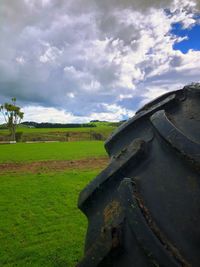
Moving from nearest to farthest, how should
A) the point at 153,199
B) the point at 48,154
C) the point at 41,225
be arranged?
the point at 153,199 < the point at 41,225 < the point at 48,154

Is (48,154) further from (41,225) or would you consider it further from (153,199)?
(153,199)

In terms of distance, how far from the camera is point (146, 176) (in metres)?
1.46

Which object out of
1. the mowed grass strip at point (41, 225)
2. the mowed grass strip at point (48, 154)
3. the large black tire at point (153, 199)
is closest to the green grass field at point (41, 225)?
the mowed grass strip at point (41, 225)

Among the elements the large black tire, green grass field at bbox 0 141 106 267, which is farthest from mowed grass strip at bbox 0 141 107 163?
the large black tire

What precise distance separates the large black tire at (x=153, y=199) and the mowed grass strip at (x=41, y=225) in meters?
4.80

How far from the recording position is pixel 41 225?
8062mm

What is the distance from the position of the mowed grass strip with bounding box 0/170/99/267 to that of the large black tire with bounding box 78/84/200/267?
480cm

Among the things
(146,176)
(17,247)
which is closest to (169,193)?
(146,176)

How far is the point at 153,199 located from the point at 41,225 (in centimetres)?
723

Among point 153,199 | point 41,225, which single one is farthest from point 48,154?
point 153,199

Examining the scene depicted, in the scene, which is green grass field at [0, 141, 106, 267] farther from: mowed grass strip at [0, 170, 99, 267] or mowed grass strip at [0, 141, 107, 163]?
mowed grass strip at [0, 141, 107, 163]

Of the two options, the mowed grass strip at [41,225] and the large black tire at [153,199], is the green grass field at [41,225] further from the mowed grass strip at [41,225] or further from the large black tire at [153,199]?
the large black tire at [153,199]

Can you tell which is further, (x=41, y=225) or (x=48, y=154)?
(x=48, y=154)

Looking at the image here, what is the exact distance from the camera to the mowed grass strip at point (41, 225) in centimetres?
620
